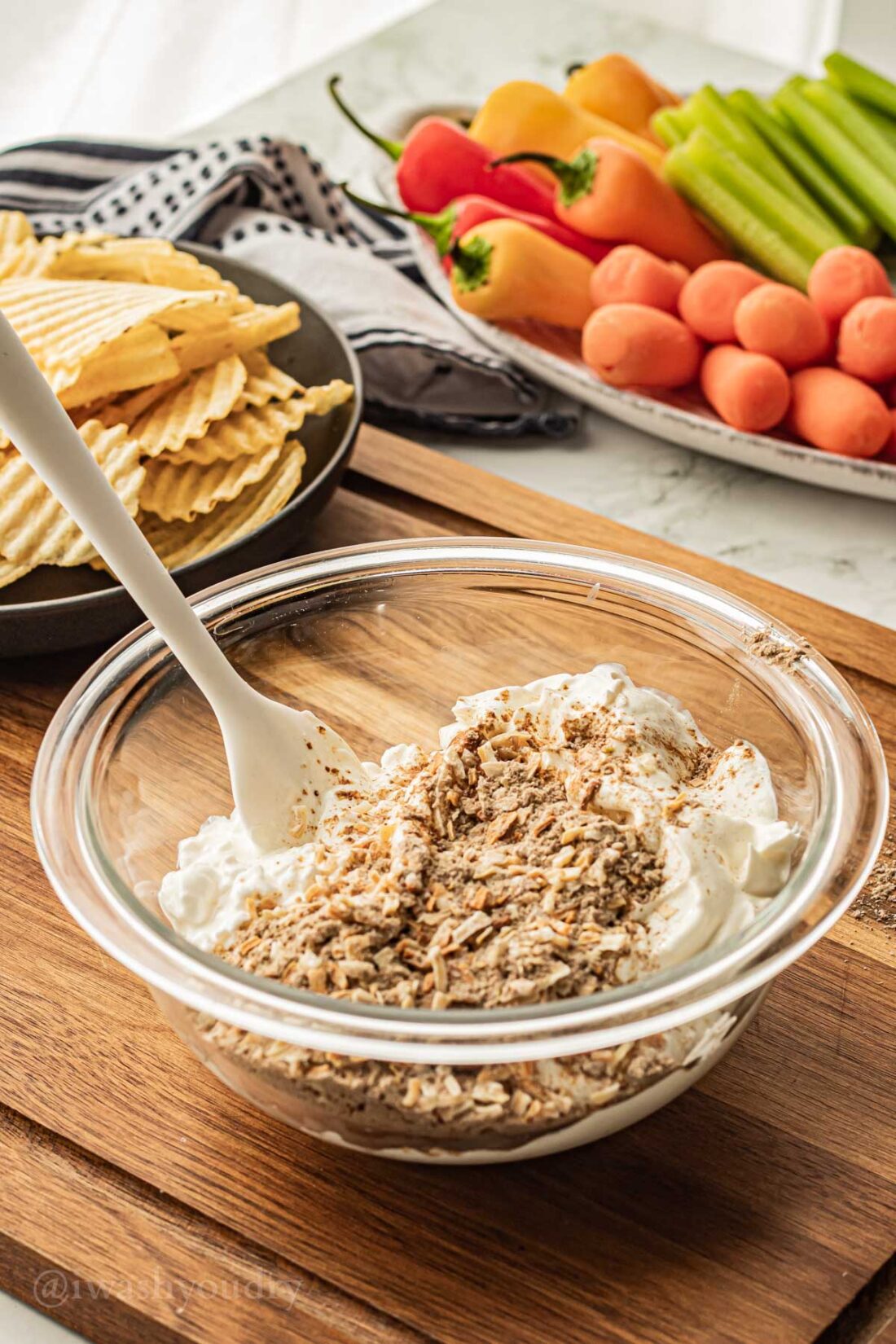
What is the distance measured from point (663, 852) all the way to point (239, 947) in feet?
1.00

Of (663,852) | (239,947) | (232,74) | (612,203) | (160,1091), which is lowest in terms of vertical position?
(160,1091)

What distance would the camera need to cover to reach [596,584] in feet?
→ 4.00

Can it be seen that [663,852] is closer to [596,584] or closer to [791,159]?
[596,584]

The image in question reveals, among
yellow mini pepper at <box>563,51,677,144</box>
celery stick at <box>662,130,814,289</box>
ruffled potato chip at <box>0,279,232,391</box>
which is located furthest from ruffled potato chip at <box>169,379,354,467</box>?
yellow mini pepper at <box>563,51,677,144</box>

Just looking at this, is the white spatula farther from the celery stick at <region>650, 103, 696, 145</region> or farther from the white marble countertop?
the celery stick at <region>650, 103, 696, 145</region>

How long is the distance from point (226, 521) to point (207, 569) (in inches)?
4.3

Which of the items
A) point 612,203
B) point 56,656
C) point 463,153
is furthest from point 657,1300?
point 463,153

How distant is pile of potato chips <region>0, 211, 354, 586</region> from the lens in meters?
1.39

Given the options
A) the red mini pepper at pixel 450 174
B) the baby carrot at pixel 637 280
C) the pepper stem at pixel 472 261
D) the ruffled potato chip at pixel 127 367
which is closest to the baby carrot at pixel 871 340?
the baby carrot at pixel 637 280

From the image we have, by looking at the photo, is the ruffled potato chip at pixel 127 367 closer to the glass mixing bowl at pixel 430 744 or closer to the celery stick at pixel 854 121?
the glass mixing bowl at pixel 430 744

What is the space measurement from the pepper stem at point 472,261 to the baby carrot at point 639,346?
183 millimetres

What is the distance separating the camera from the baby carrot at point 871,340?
1.72 m

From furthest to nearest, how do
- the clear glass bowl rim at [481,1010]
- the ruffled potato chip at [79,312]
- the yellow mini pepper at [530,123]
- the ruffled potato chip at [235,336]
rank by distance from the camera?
the yellow mini pepper at [530,123], the ruffled potato chip at [235,336], the ruffled potato chip at [79,312], the clear glass bowl rim at [481,1010]

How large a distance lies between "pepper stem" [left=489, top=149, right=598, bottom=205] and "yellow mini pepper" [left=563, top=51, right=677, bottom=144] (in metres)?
0.37
